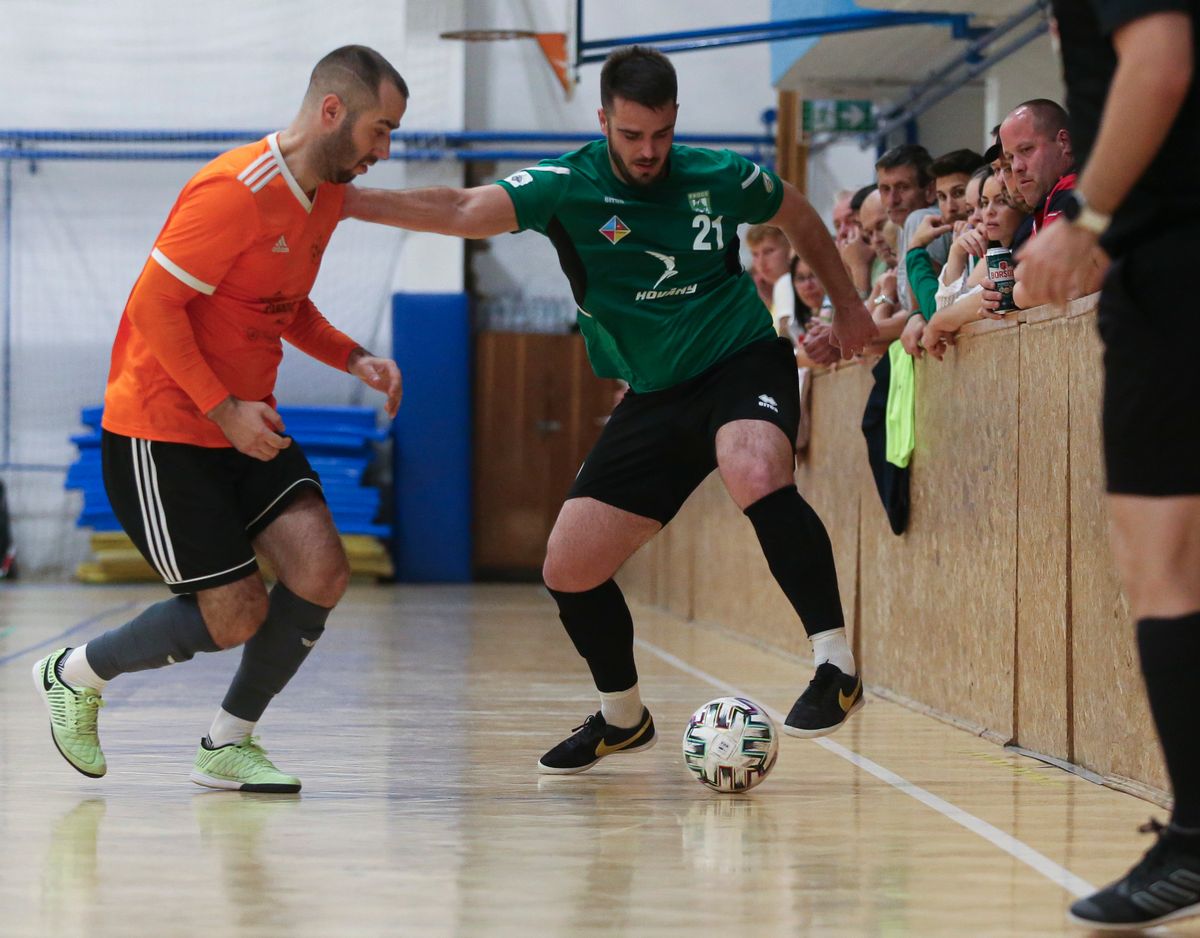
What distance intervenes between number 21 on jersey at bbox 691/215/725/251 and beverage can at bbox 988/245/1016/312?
1.15 metres

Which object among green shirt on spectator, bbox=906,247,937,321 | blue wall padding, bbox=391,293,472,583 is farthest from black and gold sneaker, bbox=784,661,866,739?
blue wall padding, bbox=391,293,472,583

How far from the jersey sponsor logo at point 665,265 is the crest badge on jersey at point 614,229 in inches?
3.6

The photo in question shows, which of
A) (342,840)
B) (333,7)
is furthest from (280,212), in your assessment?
(333,7)

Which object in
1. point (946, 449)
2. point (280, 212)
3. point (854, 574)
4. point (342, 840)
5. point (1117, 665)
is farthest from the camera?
point (854, 574)

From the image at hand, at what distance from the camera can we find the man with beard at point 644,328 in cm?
414

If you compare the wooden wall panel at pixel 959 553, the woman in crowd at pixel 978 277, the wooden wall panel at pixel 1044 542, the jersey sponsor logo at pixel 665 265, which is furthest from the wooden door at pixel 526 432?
the jersey sponsor logo at pixel 665 265

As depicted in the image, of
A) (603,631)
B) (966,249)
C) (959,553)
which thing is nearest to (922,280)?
(966,249)

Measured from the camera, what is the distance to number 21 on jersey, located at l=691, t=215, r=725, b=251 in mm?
4336

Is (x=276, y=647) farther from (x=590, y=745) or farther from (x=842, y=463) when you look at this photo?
(x=842, y=463)

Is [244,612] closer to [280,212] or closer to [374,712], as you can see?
[280,212]

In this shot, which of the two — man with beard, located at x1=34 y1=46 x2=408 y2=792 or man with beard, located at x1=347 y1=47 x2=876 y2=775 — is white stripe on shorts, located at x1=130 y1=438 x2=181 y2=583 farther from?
man with beard, located at x1=347 y1=47 x2=876 y2=775

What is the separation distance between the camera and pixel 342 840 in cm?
346

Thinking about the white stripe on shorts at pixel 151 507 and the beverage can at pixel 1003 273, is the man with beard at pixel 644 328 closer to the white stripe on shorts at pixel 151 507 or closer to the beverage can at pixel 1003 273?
the beverage can at pixel 1003 273

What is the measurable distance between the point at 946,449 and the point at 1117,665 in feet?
5.53
